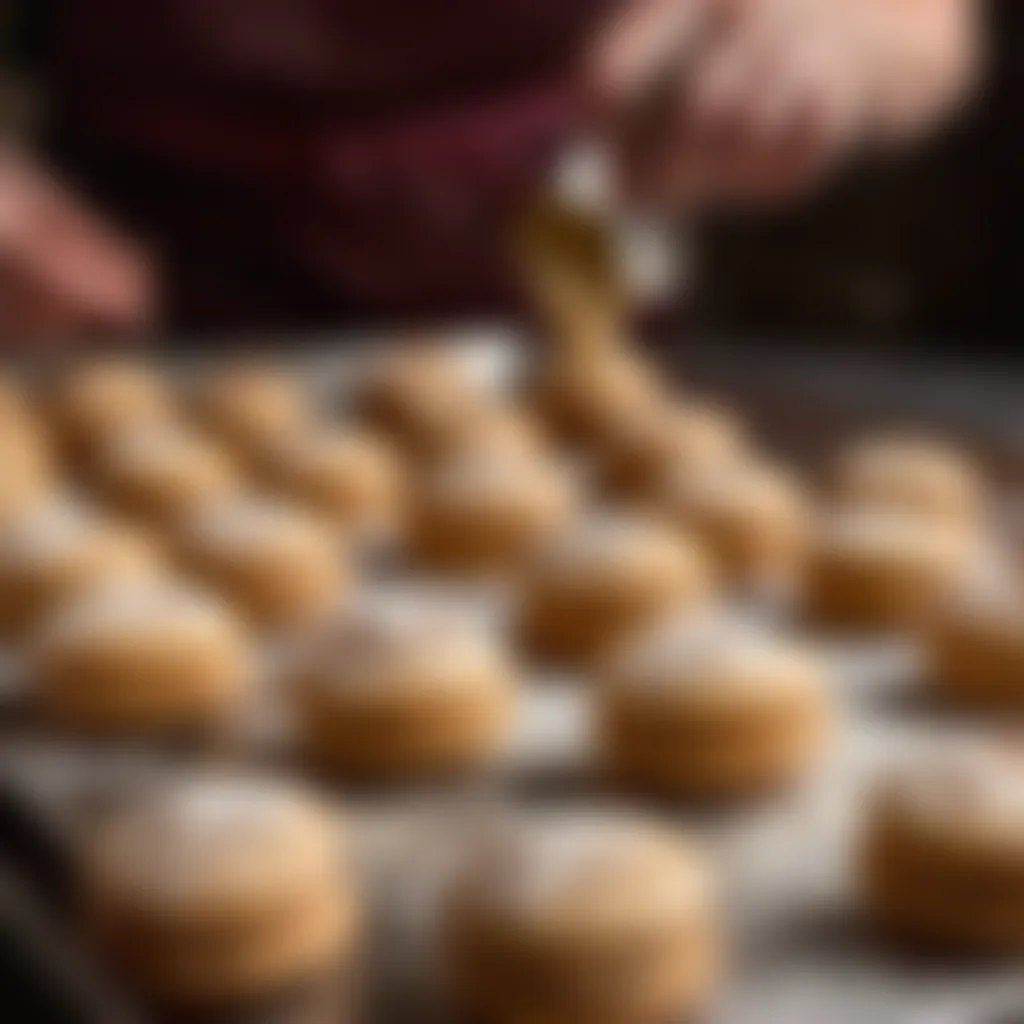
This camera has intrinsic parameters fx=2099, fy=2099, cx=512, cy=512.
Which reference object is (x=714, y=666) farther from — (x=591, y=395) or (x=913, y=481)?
(x=591, y=395)

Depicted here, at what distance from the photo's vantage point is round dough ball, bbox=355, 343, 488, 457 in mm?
1267

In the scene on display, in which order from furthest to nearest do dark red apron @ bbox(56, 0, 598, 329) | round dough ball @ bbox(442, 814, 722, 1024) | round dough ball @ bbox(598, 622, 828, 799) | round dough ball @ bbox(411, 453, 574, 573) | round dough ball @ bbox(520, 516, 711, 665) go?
1. dark red apron @ bbox(56, 0, 598, 329)
2. round dough ball @ bbox(411, 453, 574, 573)
3. round dough ball @ bbox(520, 516, 711, 665)
4. round dough ball @ bbox(598, 622, 828, 799)
5. round dough ball @ bbox(442, 814, 722, 1024)

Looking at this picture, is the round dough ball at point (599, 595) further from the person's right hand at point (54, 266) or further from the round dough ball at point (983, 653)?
the person's right hand at point (54, 266)

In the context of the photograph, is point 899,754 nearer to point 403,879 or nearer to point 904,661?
point 904,661

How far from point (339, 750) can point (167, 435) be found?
1.55 feet

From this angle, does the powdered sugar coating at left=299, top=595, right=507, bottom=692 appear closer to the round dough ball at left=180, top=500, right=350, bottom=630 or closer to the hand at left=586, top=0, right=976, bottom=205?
the round dough ball at left=180, top=500, right=350, bottom=630

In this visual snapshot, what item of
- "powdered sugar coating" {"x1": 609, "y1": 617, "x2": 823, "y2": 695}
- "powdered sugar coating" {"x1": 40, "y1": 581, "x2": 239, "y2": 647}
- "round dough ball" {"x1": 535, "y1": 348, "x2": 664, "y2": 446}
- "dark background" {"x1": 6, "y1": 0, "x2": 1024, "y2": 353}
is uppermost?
"dark background" {"x1": 6, "y1": 0, "x2": 1024, "y2": 353}

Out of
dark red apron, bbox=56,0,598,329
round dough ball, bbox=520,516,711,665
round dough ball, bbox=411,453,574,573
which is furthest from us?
dark red apron, bbox=56,0,598,329

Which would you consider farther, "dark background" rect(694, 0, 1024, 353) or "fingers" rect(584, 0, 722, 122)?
"dark background" rect(694, 0, 1024, 353)

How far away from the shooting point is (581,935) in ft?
2.01

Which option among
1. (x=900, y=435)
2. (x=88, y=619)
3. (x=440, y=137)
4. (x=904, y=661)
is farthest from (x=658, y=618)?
(x=440, y=137)

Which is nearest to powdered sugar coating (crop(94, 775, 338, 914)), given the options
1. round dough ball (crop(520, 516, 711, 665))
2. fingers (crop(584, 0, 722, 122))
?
round dough ball (crop(520, 516, 711, 665))

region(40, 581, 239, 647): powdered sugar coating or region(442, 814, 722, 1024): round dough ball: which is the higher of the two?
region(40, 581, 239, 647): powdered sugar coating

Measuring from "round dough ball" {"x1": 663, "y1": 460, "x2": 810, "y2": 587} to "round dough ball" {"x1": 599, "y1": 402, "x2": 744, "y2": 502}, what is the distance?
0.08 metres
